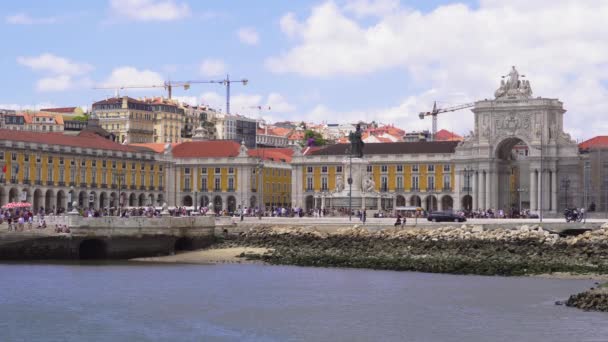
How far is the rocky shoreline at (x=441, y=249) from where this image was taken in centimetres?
5581

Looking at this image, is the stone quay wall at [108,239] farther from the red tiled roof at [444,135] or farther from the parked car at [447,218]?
the red tiled roof at [444,135]

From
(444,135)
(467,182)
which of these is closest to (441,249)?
(467,182)

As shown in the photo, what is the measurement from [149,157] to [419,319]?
3405 inches

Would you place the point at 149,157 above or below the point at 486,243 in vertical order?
above

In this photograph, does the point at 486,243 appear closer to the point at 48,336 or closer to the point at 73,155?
the point at 48,336

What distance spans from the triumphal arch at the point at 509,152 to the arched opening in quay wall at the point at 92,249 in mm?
62879

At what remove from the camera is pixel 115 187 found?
389 ft

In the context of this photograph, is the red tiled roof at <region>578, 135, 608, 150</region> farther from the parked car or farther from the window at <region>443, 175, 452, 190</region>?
the parked car

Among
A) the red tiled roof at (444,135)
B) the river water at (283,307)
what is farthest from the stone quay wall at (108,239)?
the red tiled roof at (444,135)

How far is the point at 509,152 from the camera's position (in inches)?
5108

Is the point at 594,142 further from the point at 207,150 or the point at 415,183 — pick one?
the point at 207,150

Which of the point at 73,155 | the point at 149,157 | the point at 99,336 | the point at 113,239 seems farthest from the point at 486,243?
the point at 149,157

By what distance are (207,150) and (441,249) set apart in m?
80.2

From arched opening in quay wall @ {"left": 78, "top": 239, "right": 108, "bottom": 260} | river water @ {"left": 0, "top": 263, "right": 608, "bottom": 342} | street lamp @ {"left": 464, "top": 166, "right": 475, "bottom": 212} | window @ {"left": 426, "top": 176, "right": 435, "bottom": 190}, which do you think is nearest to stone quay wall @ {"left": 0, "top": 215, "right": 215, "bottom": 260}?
arched opening in quay wall @ {"left": 78, "top": 239, "right": 108, "bottom": 260}
